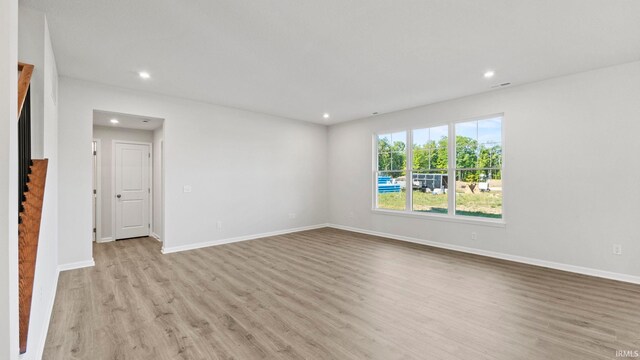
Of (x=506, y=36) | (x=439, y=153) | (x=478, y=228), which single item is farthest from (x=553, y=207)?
(x=506, y=36)

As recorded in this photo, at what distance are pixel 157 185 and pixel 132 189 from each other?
1.90ft

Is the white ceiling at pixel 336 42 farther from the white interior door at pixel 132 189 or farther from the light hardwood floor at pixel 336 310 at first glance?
the light hardwood floor at pixel 336 310

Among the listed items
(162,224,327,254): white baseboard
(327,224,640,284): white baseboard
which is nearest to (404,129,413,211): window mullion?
(327,224,640,284): white baseboard

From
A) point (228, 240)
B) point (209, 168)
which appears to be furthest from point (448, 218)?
point (209, 168)

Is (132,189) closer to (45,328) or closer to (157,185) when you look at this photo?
(157,185)

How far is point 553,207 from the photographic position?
163 inches

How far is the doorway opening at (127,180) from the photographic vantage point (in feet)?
19.1

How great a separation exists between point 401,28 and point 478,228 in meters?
3.68

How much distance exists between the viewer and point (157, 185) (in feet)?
20.4

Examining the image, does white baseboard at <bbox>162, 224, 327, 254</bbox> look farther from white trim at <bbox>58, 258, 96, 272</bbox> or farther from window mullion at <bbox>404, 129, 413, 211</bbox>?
window mullion at <bbox>404, 129, 413, 211</bbox>

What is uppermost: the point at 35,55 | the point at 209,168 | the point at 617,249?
the point at 35,55

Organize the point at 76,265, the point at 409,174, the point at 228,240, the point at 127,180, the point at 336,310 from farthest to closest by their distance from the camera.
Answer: the point at 127,180 < the point at 409,174 < the point at 228,240 < the point at 76,265 < the point at 336,310

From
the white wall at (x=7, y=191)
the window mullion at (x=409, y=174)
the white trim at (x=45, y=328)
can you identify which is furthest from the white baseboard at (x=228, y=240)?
the white wall at (x=7, y=191)

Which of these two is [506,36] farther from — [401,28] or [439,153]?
[439,153]
